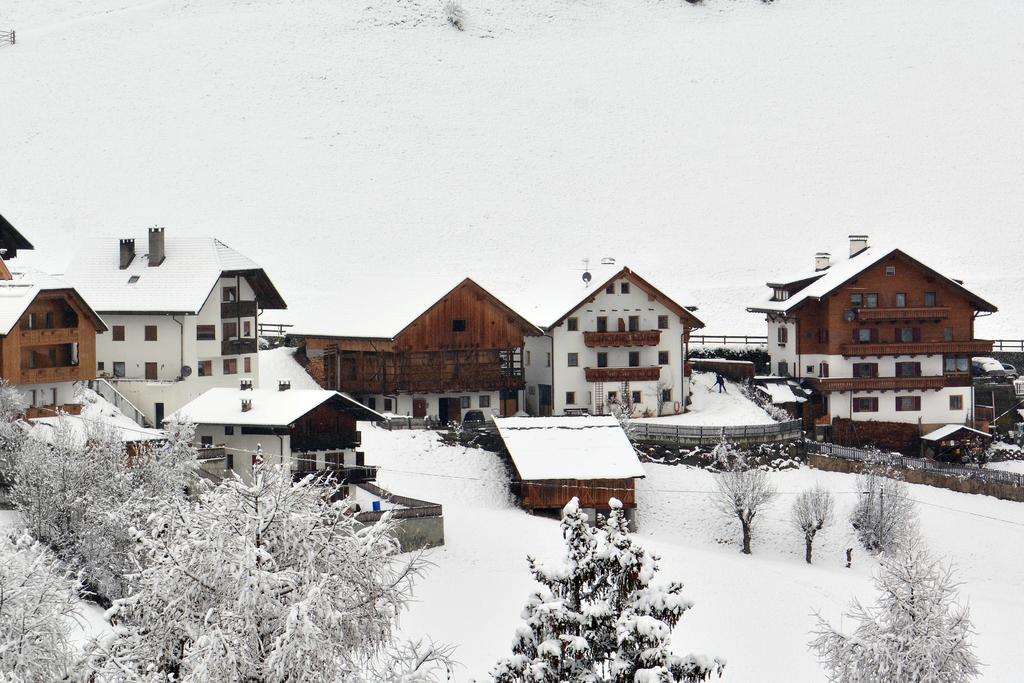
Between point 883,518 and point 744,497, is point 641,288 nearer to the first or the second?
point 744,497

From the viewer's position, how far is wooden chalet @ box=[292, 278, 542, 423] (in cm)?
6419

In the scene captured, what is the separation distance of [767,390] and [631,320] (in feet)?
23.0

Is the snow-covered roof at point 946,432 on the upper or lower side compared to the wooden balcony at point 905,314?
lower

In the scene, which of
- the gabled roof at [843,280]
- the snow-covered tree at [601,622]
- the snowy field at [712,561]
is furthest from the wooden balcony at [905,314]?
the snow-covered tree at [601,622]

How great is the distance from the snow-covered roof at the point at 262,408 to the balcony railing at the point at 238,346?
8.99 m

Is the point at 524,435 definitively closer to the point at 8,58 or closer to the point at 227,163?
the point at 227,163

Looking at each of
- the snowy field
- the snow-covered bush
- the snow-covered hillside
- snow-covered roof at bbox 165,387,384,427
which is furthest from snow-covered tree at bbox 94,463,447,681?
the snow-covered hillside

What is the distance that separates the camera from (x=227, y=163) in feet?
394

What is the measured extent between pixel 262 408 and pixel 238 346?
37.9 feet

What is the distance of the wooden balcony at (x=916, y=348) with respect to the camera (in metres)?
67.2

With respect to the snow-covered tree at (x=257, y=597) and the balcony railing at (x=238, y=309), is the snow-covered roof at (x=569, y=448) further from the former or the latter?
the snow-covered tree at (x=257, y=597)

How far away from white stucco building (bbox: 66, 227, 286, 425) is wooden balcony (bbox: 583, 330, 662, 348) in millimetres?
14130

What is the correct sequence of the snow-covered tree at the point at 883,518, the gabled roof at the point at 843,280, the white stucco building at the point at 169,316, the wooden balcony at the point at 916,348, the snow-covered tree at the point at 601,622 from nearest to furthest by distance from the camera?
the snow-covered tree at the point at 601,622, the snow-covered tree at the point at 883,518, the white stucco building at the point at 169,316, the wooden balcony at the point at 916,348, the gabled roof at the point at 843,280

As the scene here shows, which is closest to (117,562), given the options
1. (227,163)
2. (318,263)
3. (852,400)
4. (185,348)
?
(185,348)
